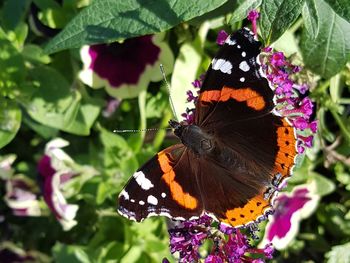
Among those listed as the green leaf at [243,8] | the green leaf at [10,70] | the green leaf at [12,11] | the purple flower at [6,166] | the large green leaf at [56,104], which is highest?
the green leaf at [243,8]

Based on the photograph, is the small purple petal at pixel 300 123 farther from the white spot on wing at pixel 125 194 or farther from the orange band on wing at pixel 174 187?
the white spot on wing at pixel 125 194

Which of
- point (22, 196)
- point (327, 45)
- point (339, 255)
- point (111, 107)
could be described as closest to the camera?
point (327, 45)

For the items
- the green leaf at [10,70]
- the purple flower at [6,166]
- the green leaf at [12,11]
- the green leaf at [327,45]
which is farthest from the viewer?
the purple flower at [6,166]

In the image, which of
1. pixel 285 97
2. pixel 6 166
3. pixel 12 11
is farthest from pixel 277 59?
pixel 6 166

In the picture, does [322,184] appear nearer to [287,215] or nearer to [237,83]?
[287,215]

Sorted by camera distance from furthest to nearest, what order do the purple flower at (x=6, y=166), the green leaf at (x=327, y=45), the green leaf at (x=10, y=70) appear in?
the purple flower at (x=6, y=166) → the green leaf at (x=10, y=70) → the green leaf at (x=327, y=45)

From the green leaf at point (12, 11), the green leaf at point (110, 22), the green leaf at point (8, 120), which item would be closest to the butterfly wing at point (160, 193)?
the green leaf at point (110, 22)

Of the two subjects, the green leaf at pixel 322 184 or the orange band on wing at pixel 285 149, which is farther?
the green leaf at pixel 322 184
